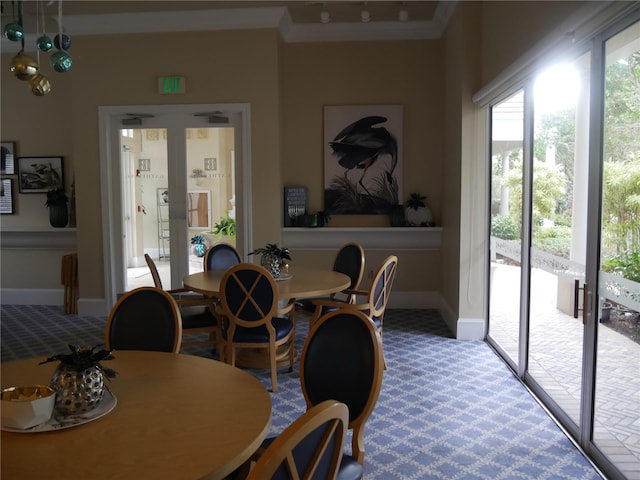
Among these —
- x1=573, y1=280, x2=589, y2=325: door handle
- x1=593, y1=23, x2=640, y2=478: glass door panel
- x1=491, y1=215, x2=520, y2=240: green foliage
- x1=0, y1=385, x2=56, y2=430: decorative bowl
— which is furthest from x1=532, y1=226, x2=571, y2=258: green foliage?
x1=0, y1=385, x2=56, y2=430: decorative bowl

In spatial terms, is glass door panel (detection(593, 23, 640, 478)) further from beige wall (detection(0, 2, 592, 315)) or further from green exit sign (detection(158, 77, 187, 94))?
green exit sign (detection(158, 77, 187, 94))

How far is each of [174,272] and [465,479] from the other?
4295 mm

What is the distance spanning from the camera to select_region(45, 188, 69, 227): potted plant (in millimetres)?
6266

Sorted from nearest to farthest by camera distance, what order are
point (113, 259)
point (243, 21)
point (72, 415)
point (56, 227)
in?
1. point (72, 415)
2. point (243, 21)
3. point (113, 259)
4. point (56, 227)

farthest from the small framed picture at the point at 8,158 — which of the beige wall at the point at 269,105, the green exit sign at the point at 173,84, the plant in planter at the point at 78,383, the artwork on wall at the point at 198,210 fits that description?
the plant in planter at the point at 78,383

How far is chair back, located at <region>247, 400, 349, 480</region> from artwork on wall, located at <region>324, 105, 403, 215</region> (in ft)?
16.4

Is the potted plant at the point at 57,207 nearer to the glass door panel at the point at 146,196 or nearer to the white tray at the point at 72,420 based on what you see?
the glass door panel at the point at 146,196

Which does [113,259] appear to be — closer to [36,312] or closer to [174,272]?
[174,272]

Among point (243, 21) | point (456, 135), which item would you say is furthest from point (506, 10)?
point (243, 21)

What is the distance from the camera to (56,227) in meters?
6.43

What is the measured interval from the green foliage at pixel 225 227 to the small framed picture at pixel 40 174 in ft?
7.16

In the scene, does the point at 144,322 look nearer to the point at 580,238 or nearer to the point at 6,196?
the point at 580,238

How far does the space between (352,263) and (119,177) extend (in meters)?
3.00

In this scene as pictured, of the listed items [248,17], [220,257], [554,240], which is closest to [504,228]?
[554,240]
